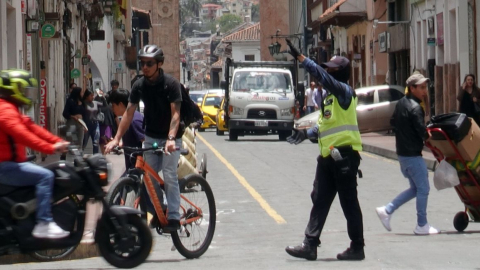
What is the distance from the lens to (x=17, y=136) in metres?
7.71

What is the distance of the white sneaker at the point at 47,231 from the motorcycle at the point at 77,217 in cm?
3

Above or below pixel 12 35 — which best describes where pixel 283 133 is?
below

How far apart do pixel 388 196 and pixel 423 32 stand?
21.8m

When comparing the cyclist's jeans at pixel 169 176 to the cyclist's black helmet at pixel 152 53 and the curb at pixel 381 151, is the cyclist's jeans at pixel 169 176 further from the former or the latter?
the curb at pixel 381 151

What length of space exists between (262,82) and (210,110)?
12.9 metres

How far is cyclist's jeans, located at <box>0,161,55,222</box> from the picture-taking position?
780 centimetres

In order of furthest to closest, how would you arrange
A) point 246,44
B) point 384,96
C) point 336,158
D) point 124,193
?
point 246,44 < point 384,96 < point 336,158 < point 124,193

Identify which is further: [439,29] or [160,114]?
[439,29]

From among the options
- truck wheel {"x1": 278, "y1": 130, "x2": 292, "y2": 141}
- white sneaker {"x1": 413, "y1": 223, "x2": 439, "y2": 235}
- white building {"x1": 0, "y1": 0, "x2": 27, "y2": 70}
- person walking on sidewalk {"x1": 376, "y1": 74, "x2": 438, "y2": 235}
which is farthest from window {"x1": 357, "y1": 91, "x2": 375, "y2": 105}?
white sneaker {"x1": 413, "y1": 223, "x2": 439, "y2": 235}

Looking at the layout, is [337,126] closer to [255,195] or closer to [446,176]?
[446,176]

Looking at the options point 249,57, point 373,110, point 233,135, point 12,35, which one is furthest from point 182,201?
point 249,57

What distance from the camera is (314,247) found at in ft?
31.4

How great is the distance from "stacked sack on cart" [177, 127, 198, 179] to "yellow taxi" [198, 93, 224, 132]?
2561 centimetres

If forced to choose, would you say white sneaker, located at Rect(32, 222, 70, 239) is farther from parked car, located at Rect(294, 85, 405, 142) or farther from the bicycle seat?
parked car, located at Rect(294, 85, 405, 142)
